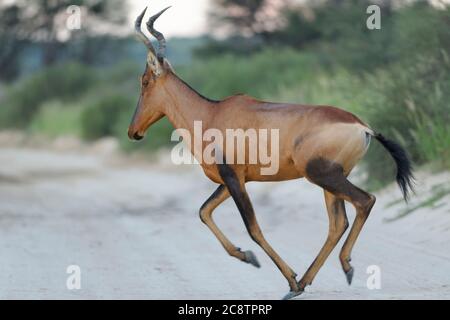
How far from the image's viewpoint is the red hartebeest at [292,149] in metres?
7.81

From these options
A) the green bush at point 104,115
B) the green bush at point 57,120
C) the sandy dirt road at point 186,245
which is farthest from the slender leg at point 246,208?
the green bush at point 57,120

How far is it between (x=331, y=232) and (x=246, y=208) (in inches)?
24.3

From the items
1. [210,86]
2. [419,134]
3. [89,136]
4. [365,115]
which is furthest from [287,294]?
[89,136]

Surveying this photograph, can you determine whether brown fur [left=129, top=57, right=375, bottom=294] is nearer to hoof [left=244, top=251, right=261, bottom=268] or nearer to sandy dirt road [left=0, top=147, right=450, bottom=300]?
hoof [left=244, top=251, right=261, bottom=268]

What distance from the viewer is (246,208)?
8000mm

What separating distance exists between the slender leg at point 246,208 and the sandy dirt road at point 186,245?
32 cm

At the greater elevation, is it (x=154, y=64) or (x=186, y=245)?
(x=154, y=64)

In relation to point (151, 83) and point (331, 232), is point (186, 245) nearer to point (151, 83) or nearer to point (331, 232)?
point (151, 83)

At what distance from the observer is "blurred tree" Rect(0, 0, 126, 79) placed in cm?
5525

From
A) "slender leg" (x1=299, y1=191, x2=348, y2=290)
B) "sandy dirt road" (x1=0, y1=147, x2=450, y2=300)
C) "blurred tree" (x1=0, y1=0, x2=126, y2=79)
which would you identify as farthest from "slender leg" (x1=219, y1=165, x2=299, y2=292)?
"blurred tree" (x1=0, y1=0, x2=126, y2=79)

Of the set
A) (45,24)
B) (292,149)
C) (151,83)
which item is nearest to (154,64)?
(151,83)
